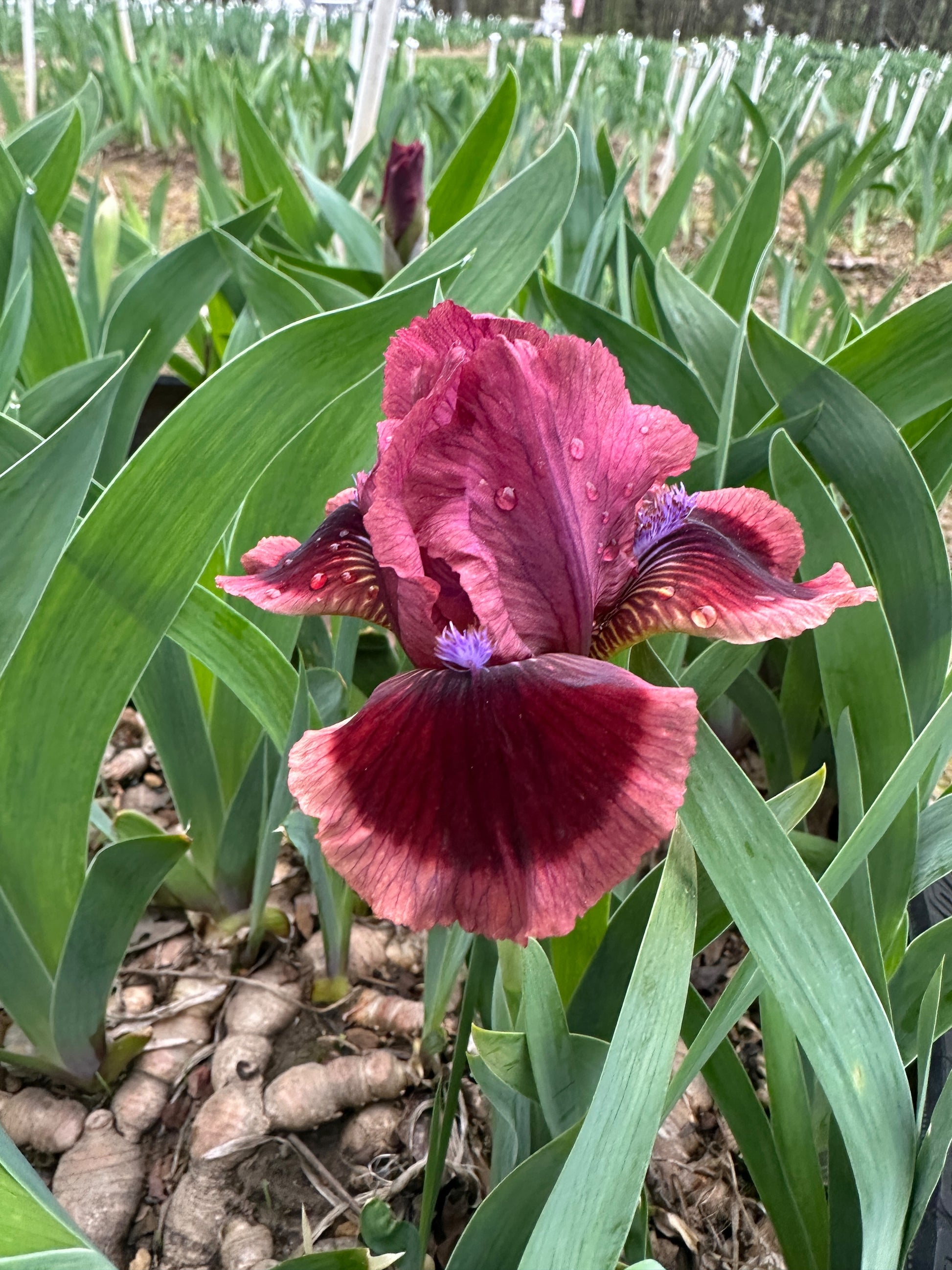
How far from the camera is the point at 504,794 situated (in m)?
0.39

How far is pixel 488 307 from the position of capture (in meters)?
0.88

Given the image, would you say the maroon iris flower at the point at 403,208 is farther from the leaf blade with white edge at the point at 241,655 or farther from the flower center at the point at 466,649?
the flower center at the point at 466,649

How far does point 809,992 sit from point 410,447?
12.7 inches

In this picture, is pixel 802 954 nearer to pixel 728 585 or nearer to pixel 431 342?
pixel 728 585

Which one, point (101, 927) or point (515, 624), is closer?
point (515, 624)

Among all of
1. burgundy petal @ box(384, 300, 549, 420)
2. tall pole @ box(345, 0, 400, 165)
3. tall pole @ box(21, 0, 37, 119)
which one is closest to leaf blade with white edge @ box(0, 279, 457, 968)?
burgundy petal @ box(384, 300, 549, 420)

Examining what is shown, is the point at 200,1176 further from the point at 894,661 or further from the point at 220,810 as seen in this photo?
the point at 894,661

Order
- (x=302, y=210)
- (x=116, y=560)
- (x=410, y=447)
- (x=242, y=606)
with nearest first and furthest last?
1. (x=410, y=447)
2. (x=116, y=560)
3. (x=242, y=606)
4. (x=302, y=210)

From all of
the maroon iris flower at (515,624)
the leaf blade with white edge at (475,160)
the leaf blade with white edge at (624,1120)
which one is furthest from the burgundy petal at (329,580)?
the leaf blade with white edge at (475,160)

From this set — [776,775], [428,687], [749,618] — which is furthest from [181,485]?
[776,775]

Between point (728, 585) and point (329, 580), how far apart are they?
0.75ft

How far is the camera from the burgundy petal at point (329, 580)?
52 cm

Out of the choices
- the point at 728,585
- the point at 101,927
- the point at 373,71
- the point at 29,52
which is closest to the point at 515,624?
the point at 728,585

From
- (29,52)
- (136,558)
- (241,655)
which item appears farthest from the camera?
(29,52)
